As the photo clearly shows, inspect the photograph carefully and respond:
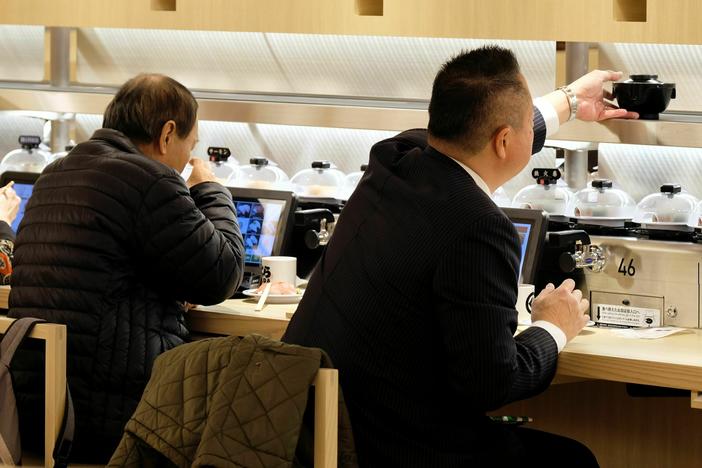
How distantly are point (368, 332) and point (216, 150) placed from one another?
1886 mm

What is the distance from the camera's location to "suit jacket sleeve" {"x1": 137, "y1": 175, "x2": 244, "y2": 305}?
2.68 m

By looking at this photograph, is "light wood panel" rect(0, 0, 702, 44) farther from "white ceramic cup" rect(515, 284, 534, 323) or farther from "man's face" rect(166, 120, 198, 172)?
"man's face" rect(166, 120, 198, 172)

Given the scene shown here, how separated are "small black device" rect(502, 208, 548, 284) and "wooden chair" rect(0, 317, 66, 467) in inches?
47.9

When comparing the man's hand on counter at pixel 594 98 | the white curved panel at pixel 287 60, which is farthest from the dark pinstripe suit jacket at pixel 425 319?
the white curved panel at pixel 287 60

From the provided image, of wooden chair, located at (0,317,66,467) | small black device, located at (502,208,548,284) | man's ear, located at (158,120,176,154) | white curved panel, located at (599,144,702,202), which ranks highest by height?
man's ear, located at (158,120,176,154)

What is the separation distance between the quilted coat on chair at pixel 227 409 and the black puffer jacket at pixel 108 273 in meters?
0.62

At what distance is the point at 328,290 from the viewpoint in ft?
7.35

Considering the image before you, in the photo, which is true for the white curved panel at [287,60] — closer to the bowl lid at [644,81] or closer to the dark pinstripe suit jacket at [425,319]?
the bowl lid at [644,81]

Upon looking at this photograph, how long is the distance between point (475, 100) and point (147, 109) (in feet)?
3.24

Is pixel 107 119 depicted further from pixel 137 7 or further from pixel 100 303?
pixel 137 7

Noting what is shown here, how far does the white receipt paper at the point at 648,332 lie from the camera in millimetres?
2789

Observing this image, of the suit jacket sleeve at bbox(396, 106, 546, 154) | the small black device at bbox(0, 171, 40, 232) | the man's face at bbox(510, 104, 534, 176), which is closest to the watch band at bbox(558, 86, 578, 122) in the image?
the suit jacket sleeve at bbox(396, 106, 546, 154)

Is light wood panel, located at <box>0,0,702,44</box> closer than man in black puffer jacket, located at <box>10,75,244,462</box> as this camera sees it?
No

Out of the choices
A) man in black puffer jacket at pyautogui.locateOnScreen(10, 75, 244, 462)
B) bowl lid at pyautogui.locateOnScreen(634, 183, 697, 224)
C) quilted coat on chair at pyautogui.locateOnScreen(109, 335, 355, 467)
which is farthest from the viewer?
bowl lid at pyautogui.locateOnScreen(634, 183, 697, 224)
